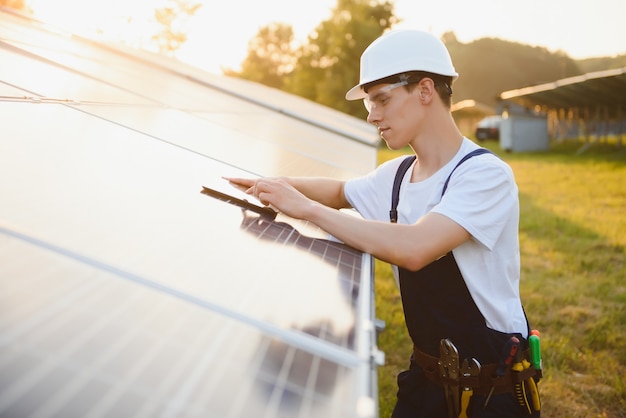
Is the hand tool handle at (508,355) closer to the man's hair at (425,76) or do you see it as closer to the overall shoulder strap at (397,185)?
the overall shoulder strap at (397,185)

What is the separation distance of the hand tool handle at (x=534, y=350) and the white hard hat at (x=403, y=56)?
1.07 meters

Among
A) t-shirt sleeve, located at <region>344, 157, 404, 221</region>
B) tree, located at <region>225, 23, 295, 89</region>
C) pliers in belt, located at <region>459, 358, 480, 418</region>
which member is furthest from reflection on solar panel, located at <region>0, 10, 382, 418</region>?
tree, located at <region>225, 23, 295, 89</region>

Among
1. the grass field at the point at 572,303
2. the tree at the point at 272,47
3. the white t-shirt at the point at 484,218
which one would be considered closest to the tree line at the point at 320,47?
the tree at the point at 272,47

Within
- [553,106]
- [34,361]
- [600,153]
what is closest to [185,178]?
[34,361]

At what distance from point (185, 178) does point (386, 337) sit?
3.23 m

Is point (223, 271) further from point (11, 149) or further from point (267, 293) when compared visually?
point (11, 149)

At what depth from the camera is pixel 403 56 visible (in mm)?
2203

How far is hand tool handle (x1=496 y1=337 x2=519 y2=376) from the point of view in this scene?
2119 mm

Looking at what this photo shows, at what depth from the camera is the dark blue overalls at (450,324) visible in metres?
2.18

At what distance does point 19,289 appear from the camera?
39.4 inches

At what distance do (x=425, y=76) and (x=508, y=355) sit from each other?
1.10 m

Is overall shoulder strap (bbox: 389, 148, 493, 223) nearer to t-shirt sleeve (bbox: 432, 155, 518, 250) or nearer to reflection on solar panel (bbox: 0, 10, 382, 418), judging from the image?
t-shirt sleeve (bbox: 432, 155, 518, 250)

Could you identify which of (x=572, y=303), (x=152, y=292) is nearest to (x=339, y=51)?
(x=572, y=303)

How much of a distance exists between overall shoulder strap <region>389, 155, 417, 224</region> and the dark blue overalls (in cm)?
1
